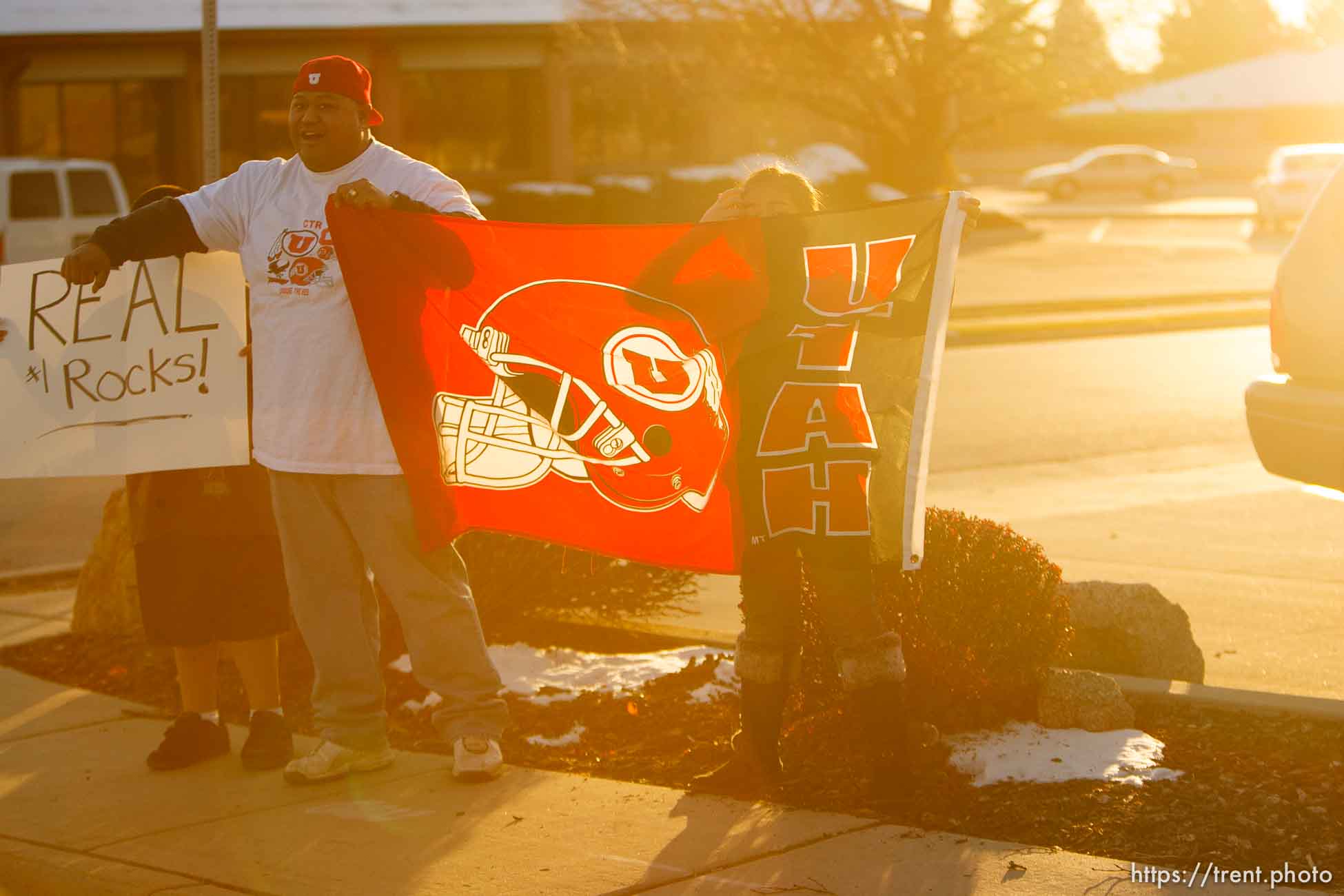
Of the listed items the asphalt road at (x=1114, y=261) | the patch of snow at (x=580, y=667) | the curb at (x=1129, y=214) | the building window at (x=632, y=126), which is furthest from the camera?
the curb at (x=1129, y=214)

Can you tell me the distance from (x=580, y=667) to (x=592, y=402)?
5.12 ft

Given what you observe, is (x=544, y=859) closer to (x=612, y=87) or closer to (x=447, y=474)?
(x=447, y=474)

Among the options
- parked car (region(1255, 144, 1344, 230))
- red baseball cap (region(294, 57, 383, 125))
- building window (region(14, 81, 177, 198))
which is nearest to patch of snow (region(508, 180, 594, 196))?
building window (region(14, 81, 177, 198))

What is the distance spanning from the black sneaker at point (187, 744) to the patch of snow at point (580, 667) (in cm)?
107

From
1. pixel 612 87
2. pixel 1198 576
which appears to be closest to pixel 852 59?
pixel 612 87

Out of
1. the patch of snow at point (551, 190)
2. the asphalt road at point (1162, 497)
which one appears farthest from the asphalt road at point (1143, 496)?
the patch of snow at point (551, 190)

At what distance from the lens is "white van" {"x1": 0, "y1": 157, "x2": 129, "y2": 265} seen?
2214 centimetres

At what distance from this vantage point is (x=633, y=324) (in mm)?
5234

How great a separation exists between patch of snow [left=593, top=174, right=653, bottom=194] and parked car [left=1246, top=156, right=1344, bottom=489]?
96.6ft

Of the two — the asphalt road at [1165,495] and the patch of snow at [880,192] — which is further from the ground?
the patch of snow at [880,192]

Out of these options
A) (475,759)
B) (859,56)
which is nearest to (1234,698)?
(475,759)

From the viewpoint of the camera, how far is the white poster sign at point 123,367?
566 cm

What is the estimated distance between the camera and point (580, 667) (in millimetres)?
6559

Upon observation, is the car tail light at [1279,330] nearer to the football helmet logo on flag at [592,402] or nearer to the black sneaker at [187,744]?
the football helmet logo on flag at [592,402]
